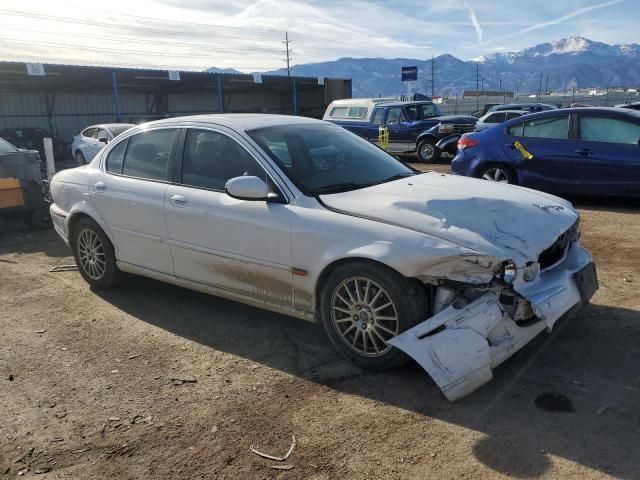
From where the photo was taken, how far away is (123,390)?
11.7 feet

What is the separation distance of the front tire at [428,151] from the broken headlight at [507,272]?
1338 cm

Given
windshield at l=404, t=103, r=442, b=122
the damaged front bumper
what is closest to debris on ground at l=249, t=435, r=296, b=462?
the damaged front bumper

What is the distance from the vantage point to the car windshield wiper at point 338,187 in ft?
12.9

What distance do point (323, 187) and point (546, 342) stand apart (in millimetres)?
1927

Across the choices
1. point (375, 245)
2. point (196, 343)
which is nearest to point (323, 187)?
→ point (375, 245)

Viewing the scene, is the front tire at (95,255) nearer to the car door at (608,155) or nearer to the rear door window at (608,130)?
the car door at (608,155)

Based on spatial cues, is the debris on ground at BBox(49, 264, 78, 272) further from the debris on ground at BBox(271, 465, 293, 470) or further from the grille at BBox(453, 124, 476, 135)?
the grille at BBox(453, 124, 476, 135)

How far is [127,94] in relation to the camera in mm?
34938

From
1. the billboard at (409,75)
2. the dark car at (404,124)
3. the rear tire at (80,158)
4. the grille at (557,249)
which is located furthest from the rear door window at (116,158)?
the billboard at (409,75)

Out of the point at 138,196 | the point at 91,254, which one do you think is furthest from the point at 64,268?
the point at 138,196

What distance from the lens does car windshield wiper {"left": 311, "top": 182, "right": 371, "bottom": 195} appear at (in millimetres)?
3932

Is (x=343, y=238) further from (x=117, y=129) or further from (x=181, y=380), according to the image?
(x=117, y=129)

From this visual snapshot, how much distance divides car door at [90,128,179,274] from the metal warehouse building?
70.1ft

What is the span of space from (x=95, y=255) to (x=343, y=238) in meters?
2.94
